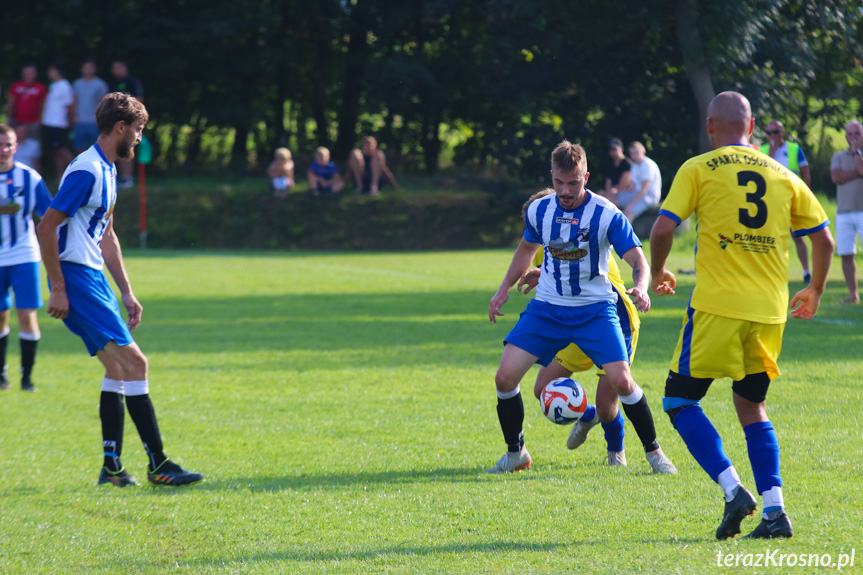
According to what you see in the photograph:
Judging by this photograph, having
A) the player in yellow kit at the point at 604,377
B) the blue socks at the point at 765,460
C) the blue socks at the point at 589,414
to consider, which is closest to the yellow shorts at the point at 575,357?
the player in yellow kit at the point at 604,377

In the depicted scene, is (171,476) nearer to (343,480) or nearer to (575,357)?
(343,480)

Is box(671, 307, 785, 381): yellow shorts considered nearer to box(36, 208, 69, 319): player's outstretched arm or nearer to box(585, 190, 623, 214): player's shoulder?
box(585, 190, 623, 214): player's shoulder

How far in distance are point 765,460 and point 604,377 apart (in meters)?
1.59

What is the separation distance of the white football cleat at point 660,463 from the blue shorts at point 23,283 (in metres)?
5.44

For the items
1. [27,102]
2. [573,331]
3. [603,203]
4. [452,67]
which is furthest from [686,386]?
[452,67]

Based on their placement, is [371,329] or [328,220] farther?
[328,220]

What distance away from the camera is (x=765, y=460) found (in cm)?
405

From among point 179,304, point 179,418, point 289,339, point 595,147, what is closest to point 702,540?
point 179,418

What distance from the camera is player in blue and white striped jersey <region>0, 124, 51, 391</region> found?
26.0ft

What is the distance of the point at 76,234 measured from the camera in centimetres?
518

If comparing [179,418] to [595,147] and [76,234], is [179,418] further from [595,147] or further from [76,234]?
[595,147]

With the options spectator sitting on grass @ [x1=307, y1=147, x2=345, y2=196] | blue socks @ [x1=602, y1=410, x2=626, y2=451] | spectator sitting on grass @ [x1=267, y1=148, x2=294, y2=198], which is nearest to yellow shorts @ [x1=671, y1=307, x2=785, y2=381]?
blue socks @ [x1=602, y1=410, x2=626, y2=451]

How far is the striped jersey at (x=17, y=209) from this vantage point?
8.02 metres

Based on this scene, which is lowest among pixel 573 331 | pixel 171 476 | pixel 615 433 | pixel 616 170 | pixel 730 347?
pixel 171 476
